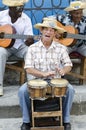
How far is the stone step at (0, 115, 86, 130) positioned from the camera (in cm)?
551

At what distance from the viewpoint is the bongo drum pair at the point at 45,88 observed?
4.98 m

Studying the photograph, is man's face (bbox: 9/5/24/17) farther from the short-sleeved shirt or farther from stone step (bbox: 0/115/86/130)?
stone step (bbox: 0/115/86/130)

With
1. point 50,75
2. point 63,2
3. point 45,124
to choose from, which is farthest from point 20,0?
point 45,124

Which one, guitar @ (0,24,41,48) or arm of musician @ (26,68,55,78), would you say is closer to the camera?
arm of musician @ (26,68,55,78)

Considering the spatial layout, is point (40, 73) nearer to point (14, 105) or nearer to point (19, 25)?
point (14, 105)

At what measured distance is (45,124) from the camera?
529 cm

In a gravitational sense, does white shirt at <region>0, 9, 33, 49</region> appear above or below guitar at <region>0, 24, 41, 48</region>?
above

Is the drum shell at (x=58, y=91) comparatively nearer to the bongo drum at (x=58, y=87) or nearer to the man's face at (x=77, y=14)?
the bongo drum at (x=58, y=87)

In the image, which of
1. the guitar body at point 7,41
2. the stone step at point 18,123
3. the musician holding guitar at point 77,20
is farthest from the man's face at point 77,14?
the stone step at point 18,123

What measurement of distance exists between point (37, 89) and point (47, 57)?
61cm

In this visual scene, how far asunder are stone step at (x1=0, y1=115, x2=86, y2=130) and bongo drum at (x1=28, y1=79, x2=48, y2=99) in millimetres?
698

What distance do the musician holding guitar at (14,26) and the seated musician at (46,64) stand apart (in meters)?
0.76

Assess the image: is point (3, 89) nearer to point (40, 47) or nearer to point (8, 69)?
point (8, 69)

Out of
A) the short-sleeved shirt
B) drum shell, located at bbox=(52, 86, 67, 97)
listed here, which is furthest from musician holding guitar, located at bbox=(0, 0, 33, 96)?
drum shell, located at bbox=(52, 86, 67, 97)
